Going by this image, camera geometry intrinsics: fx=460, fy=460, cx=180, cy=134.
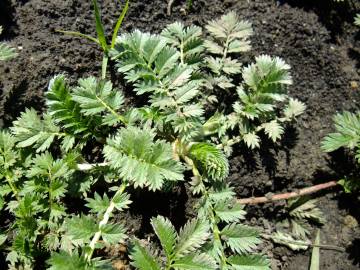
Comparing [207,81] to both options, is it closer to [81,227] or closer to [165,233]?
[165,233]

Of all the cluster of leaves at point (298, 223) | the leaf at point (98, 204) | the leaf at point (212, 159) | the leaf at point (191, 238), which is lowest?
the cluster of leaves at point (298, 223)

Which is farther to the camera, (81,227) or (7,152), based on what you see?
(7,152)

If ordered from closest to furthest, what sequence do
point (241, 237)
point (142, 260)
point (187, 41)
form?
1. point (142, 260)
2. point (241, 237)
3. point (187, 41)

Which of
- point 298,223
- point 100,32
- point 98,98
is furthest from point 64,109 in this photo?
point 298,223

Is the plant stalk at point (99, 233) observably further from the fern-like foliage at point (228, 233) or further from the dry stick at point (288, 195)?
the dry stick at point (288, 195)

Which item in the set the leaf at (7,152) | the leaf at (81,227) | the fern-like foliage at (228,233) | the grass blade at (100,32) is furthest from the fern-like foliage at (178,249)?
the grass blade at (100,32)
